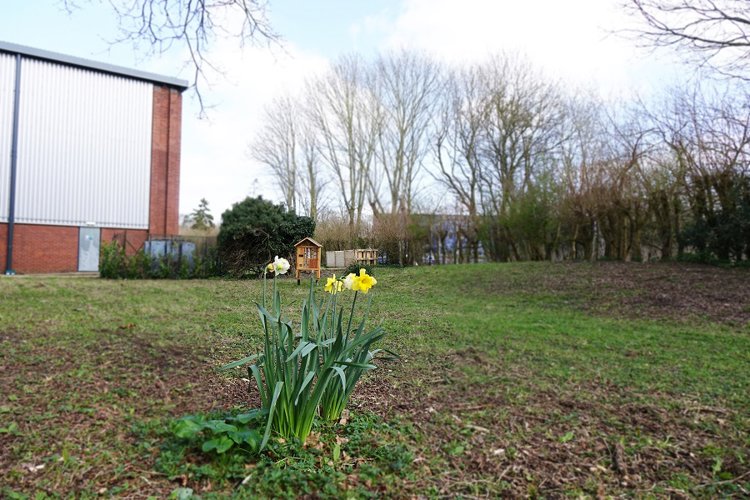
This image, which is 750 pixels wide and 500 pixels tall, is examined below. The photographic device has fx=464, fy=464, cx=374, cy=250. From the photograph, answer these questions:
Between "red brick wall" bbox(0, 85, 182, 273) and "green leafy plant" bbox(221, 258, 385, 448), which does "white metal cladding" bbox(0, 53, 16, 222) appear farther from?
"green leafy plant" bbox(221, 258, 385, 448)

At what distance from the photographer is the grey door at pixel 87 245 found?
18.7 metres

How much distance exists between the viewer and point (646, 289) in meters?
8.84

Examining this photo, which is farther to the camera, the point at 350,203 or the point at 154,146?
the point at 154,146

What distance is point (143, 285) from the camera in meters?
5.50

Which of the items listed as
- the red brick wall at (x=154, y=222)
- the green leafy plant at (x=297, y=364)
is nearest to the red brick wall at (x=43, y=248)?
the red brick wall at (x=154, y=222)

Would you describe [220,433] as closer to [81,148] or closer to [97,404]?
[97,404]

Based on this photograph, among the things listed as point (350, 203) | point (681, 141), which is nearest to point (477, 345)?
point (350, 203)

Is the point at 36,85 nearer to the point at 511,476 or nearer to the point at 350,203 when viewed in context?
the point at 350,203

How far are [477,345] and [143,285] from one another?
390 centimetres

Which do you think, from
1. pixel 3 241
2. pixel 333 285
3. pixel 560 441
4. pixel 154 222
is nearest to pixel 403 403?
pixel 560 441

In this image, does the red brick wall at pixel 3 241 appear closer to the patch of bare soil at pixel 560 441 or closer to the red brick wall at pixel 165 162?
the red brick wall at pixel 165 162

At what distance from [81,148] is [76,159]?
0.48 metres

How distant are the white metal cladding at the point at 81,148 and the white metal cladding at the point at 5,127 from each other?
0.33 m

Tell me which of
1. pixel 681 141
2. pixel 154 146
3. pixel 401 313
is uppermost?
pixel 154 146
